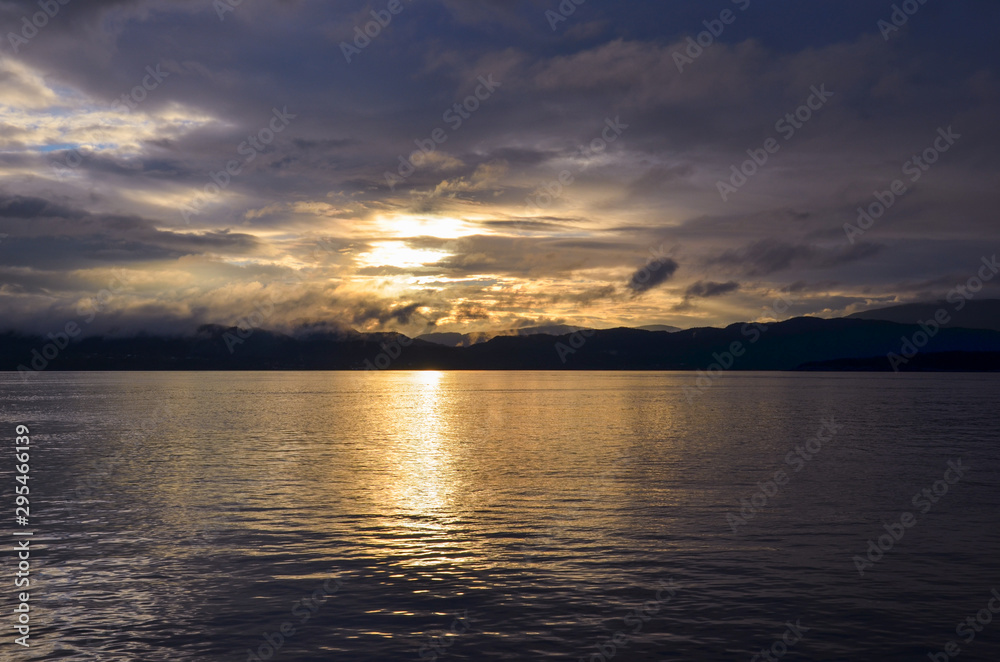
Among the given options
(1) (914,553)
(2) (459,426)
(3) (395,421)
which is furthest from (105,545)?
(3) (395,421)

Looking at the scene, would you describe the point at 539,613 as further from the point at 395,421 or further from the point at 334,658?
the point at 395,421

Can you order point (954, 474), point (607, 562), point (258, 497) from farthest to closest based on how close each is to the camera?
point (954, 474)
point (258, 497)
point (607, 562)

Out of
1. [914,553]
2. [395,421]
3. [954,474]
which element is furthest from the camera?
[395,421]

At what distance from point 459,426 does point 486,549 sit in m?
68.0

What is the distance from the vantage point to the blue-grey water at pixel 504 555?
64.5 ft

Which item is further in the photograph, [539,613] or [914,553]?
[914,553]

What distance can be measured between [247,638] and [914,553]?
84.9ft

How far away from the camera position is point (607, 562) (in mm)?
27203

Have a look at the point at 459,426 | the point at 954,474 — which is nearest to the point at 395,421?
the point at 459,426

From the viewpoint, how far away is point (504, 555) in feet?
92.6

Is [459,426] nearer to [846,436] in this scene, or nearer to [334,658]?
[846,436]

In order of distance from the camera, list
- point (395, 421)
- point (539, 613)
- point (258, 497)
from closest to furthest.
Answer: point (539, 613)
point (258, 497)
point (395, 421)

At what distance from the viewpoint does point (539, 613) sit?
70.7 ft

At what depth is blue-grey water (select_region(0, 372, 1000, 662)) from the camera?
19672 mm
